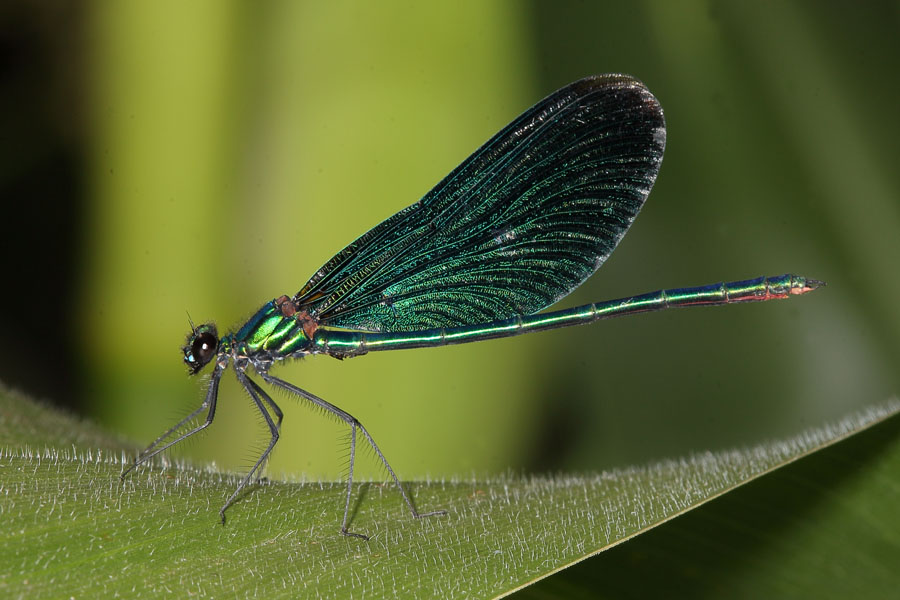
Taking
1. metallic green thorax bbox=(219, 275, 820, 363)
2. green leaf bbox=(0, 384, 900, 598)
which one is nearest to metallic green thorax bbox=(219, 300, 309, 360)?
metallic green thorax bbox=(219, 275, 820, 363)

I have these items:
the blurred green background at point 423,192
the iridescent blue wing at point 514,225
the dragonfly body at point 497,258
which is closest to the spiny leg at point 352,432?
the dragonfly body at point 497,258

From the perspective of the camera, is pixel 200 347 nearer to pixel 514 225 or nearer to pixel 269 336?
pixel 269 336

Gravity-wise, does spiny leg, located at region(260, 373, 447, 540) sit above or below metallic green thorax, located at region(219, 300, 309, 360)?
below

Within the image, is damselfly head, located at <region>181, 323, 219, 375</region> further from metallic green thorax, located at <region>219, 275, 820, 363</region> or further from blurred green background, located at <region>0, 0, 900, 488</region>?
blurred green background, located at <region>0, 0, 900, 488</region>

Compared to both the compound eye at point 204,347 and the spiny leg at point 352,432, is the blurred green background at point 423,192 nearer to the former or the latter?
the compound eye at point 204,347

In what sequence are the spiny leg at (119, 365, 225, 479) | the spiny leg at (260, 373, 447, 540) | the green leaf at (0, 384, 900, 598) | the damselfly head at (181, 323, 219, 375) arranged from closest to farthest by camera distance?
1. the green leaf at (0, 384, 900, 598)
2. the spiny leg at (260, 373, 447, 540)
3. the spiny leg at (119, 365, 225, 479)
4. the damselfly head at (181, 323, 219, 375)

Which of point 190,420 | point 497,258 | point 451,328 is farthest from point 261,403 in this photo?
point 497,258

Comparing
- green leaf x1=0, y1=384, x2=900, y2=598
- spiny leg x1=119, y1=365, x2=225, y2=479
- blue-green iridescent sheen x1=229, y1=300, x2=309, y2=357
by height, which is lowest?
green leaf x1=0, y1=384, x2=900, y2=598

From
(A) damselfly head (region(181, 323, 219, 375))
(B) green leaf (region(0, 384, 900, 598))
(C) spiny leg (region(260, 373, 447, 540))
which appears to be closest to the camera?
(B) green leaf (region(0, 384, 900, 598))
